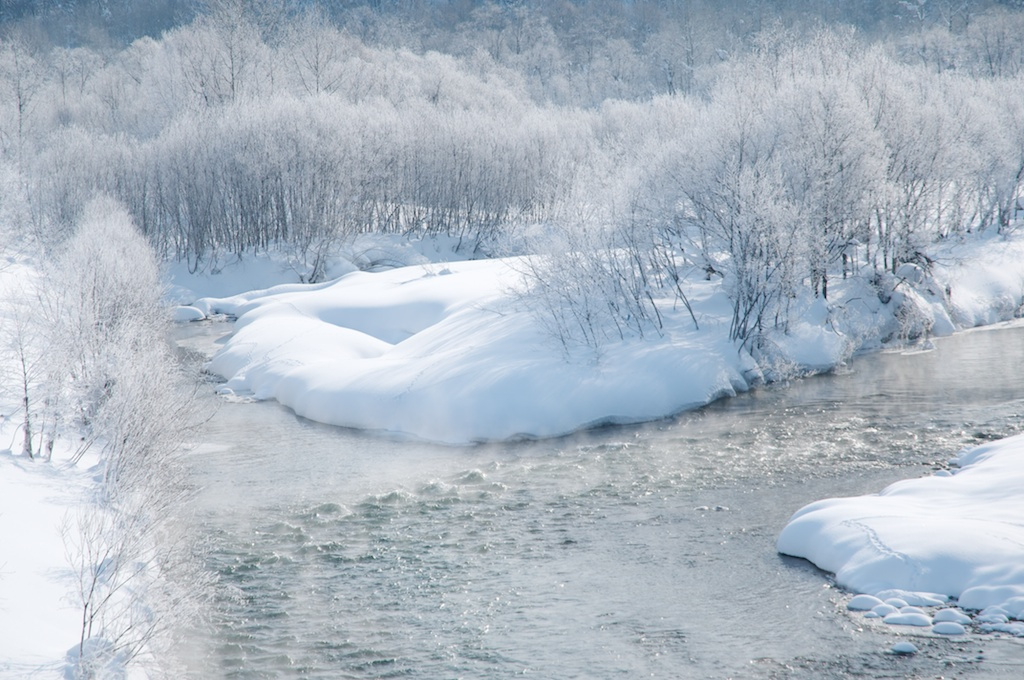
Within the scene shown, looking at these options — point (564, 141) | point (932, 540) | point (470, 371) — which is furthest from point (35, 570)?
point (564, 141)

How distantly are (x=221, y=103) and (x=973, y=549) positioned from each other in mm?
53472

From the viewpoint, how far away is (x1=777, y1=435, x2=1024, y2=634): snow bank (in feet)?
37.9

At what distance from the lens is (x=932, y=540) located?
12273mm

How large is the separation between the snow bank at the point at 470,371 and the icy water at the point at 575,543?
2.50 feet

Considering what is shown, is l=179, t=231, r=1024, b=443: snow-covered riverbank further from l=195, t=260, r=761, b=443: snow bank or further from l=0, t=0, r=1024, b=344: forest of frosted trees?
l=0, t=0, r=1024, b=344: forest of frosted trees

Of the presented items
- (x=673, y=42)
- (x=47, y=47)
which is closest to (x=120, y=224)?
(x=673, y=42)

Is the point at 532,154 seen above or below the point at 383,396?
above

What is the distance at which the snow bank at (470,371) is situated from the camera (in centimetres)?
2194

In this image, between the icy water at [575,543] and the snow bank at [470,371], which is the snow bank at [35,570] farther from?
the snow bank at [470,371]

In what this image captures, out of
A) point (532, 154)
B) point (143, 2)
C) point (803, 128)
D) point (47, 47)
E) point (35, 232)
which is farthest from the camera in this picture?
point (143, 2)

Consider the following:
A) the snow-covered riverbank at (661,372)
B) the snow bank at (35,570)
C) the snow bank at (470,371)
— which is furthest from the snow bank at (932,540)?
the snow bank at (35,570)

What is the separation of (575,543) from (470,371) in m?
9.40

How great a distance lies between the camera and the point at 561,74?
8288cm

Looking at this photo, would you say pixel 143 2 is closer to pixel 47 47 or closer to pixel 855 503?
pixel 47 47
